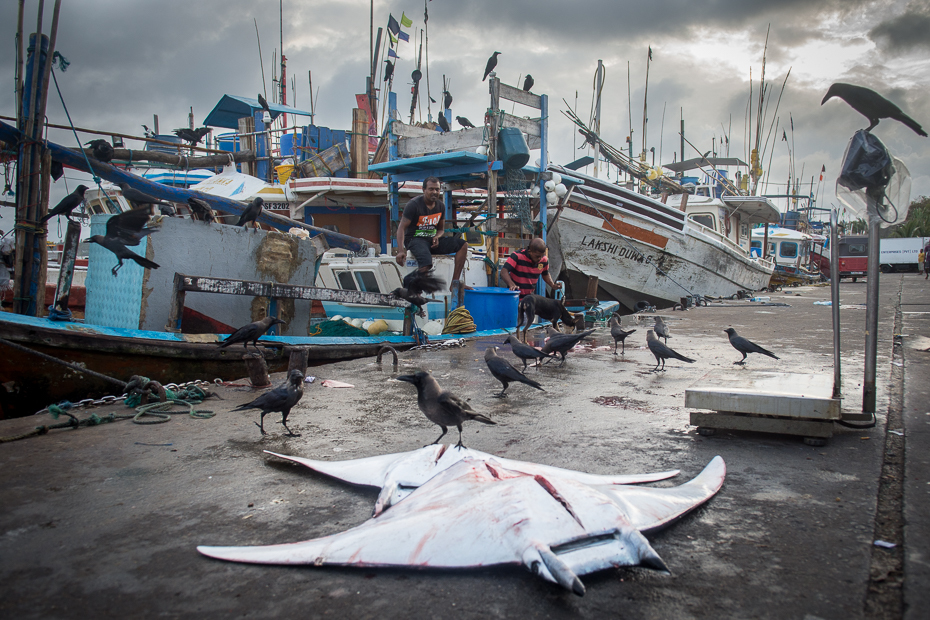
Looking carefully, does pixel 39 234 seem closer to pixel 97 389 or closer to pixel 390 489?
pixel 97 389

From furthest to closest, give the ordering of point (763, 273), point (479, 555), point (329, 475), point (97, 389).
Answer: point (763, 273) < point (97, 389) < point (329, 475) < point (479, 555)

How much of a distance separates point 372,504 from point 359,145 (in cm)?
1211

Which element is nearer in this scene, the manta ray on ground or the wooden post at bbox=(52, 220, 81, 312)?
the manta ray on ground

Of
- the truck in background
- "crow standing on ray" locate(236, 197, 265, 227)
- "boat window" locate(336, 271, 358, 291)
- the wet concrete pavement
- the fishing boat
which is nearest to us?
the wet concrete pavement

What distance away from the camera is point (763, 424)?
9.87ft

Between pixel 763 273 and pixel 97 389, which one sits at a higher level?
pixel 763 273

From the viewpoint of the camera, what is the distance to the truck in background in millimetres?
40375

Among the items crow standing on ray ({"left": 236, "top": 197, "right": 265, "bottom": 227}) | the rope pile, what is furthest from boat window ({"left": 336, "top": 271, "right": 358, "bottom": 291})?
crow standing on ray ({"left": 236, "top": 197, "right": 265, "bottom": 227})

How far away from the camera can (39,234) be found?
234 inches

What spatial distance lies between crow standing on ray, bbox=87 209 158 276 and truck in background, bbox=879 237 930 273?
47681 millimetres

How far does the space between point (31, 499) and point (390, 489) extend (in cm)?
159

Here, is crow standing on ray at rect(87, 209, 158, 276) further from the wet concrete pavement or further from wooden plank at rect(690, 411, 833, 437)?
wooden plank at rect(690, 411, 833, 437)

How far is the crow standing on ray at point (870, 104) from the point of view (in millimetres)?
2852

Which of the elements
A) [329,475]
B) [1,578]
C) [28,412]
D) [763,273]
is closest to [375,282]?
[28,412]
